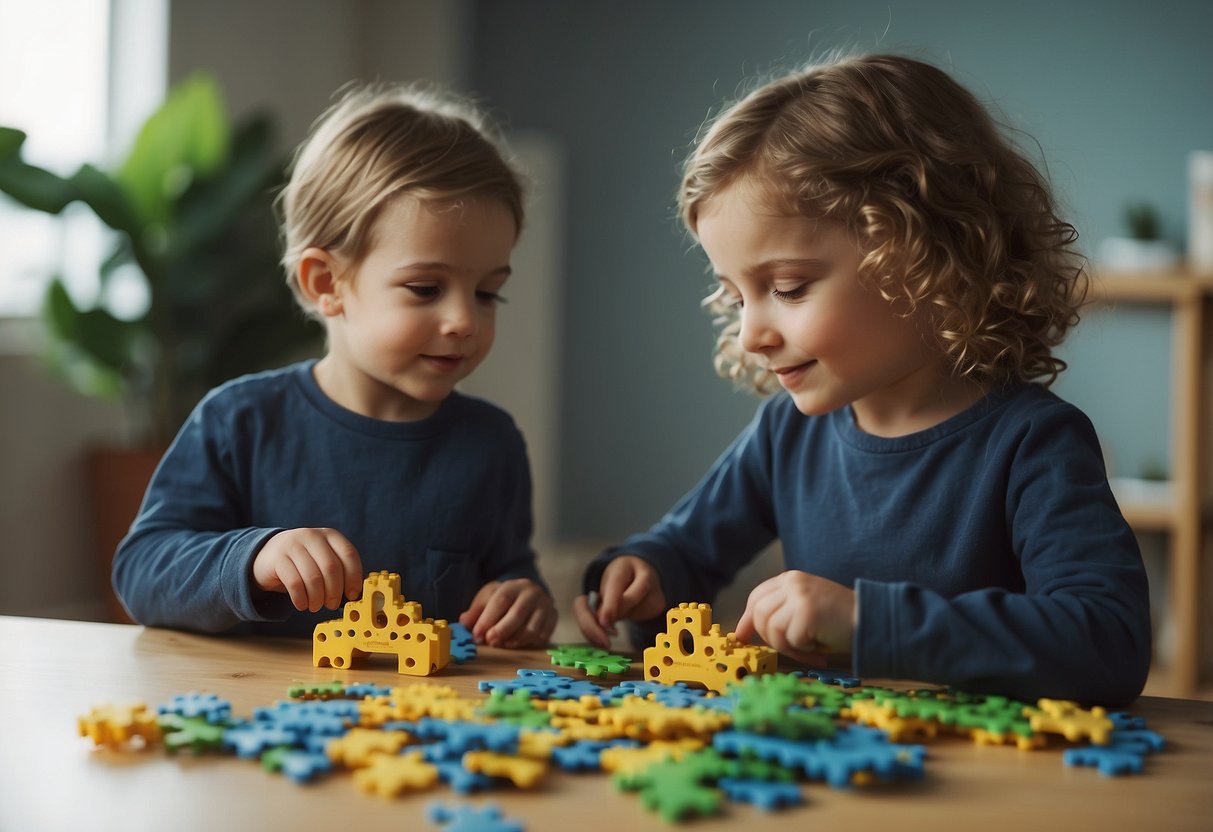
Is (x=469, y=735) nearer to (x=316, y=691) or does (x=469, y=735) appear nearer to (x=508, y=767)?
(x=508, y=767)

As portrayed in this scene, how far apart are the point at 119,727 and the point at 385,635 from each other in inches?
10.8

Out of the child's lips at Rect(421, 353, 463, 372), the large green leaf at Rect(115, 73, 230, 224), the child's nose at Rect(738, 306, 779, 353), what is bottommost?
the child's lips at Rect(421, 353, 463, 372)

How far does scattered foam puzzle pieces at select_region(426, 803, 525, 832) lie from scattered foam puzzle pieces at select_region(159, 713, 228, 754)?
0.58 ft

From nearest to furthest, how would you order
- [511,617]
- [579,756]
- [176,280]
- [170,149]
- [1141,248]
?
[579,756]
[511,617]
[170,149]
[176,280]
[1141,248]

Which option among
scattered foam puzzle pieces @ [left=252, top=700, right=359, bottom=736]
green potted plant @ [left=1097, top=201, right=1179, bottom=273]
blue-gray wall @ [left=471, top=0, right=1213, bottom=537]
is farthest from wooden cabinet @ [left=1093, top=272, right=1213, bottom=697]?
scattered foam puzzle pieces @ [left=252, top=700, right=359, bottom=736]

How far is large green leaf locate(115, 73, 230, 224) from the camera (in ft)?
10.2

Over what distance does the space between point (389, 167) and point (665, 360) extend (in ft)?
10.6

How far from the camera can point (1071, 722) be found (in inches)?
34.8

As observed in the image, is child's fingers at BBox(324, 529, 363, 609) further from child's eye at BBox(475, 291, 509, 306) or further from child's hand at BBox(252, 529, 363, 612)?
child's eye at BBox(475, 291, 509, 306)

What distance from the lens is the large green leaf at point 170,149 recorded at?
3111 millimetres

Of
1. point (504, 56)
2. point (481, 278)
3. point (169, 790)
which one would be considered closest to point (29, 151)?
point (504, 56)

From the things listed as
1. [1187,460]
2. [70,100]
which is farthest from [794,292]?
[70,100]

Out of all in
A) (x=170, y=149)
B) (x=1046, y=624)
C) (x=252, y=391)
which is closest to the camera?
(x=1046, y=624)

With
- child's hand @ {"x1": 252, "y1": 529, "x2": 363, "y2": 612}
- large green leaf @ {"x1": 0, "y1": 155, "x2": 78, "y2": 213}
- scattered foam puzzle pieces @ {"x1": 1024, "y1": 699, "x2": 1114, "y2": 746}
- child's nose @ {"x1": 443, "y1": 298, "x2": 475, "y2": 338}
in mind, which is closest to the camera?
scattered foam puzzle pieces @ {"x1": 1024, "y1": 699, "x2": 1114, "y2": 746}
